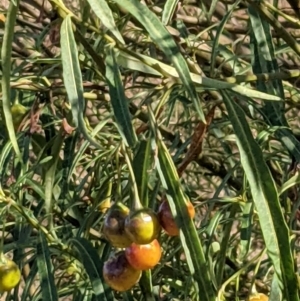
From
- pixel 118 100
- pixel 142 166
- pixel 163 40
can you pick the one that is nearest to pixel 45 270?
pixel 142 166

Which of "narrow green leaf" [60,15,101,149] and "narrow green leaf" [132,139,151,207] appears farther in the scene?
"narrow green leaf" [132,139,151,207]

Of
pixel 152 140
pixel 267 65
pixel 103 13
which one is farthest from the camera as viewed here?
pixel 267 65

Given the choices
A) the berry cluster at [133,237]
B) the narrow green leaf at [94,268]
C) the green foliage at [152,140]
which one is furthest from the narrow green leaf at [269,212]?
the narrow green leaf at [94,268]

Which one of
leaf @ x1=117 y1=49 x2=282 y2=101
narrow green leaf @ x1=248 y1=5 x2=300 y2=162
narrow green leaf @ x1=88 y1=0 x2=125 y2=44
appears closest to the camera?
narrow green leaf @ x1=88 y1=0 x2=125 y2=44

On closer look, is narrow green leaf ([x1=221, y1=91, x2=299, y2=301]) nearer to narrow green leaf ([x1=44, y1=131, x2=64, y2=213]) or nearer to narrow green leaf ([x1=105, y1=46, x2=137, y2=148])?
narrow green leaf ([x1=105, y1=46, x2=137, y2=148])

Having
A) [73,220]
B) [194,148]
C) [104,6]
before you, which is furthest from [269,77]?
[73,220]

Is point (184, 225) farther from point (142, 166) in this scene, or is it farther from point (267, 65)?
point (267, 65)

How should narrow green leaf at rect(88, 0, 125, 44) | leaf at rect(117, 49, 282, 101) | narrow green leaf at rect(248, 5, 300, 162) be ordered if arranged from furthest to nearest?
narrow green leaf at rect(248, 5, 300, 162)
leaf at rect(117, 49, 282, 101)
narrow green leaf at rect(88, 0, 125, 44)

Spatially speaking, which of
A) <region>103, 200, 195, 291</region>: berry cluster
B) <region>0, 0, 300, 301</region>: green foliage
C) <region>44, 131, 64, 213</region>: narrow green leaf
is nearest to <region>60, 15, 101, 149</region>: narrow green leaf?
<region>0, 0, 300, 301</region>: green foliage
